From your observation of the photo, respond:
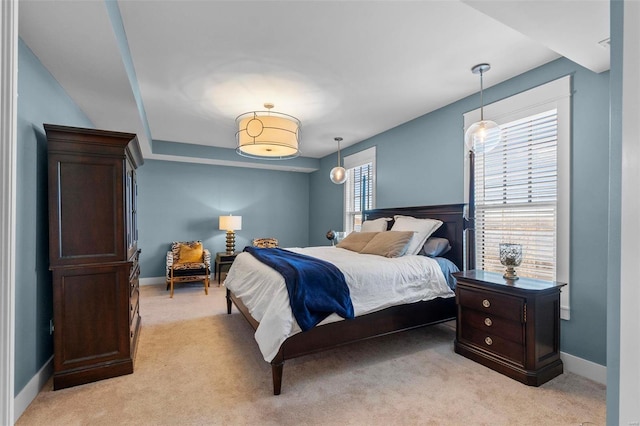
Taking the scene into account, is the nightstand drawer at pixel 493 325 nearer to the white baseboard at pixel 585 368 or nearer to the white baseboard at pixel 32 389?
the white baseboard at pixel 585 368

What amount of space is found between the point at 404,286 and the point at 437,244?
0.85 meters

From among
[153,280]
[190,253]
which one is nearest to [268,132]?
[190,253]

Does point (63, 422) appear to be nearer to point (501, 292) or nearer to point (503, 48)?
point (501, 292)

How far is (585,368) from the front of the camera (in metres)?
2.36

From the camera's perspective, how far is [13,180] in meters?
0.67

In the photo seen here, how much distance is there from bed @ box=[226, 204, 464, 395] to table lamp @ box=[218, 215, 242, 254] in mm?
2089

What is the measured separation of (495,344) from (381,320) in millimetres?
918

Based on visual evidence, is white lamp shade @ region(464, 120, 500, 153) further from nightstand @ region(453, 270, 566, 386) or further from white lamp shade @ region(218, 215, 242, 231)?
white lamp shade @ region(218, 215, 242, 231)

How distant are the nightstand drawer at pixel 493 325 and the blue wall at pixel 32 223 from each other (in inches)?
130

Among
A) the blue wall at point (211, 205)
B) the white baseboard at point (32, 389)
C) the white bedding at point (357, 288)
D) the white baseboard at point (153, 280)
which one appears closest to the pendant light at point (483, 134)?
the white bedding at point (357, 288)

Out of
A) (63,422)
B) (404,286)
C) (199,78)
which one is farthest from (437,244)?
(63,422)

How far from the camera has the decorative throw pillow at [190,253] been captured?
5.40m

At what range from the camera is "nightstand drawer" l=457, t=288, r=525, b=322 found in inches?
91.0

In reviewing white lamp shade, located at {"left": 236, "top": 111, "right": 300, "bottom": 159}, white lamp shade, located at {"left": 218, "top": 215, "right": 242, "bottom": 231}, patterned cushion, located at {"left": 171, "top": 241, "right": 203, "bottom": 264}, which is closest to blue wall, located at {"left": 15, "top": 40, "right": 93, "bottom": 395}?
white lamp shade, located at {"left": 236, "top": 111, "right": 300, "bottom": 159}
